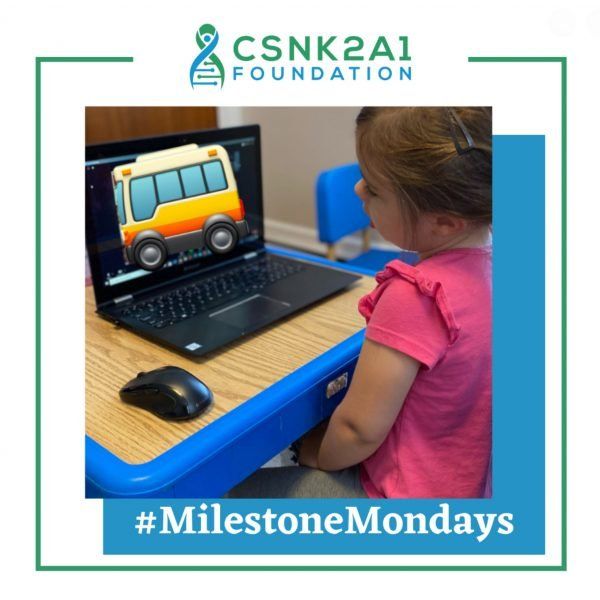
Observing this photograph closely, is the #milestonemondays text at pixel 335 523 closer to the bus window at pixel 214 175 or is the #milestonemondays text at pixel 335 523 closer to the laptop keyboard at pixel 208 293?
the laptop keyboard at pixel 208 293

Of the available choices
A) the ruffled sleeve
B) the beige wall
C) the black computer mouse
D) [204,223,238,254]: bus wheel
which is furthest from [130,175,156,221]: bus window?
the beige wall

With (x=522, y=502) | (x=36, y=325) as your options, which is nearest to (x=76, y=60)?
(x=36, y=325)

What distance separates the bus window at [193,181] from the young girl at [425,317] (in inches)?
10.8

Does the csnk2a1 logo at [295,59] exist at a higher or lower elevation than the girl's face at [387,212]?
higher

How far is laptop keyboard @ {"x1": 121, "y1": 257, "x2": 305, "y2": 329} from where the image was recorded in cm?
85

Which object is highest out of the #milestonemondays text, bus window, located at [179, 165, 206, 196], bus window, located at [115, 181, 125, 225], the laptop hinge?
bus window, located at [179, 165, 206, 196]

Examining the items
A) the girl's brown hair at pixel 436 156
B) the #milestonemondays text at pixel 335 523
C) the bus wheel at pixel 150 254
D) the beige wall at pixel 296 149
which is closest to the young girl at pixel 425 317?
the girl's brown hair at pixel 436 156

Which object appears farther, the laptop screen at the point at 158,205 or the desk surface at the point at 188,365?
the laptop screen at the point at 158,205

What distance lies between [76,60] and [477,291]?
55 centimetres

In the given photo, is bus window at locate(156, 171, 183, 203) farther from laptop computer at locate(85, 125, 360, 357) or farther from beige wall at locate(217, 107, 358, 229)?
beige wall at locate(217, 107, 358, 229)

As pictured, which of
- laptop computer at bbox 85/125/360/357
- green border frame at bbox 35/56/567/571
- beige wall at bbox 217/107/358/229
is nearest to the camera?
green border frame at bbox 35/56/567/571

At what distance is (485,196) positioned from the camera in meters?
0.65

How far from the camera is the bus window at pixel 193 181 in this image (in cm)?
85

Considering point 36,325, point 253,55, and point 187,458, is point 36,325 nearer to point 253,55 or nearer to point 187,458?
point 187,458
